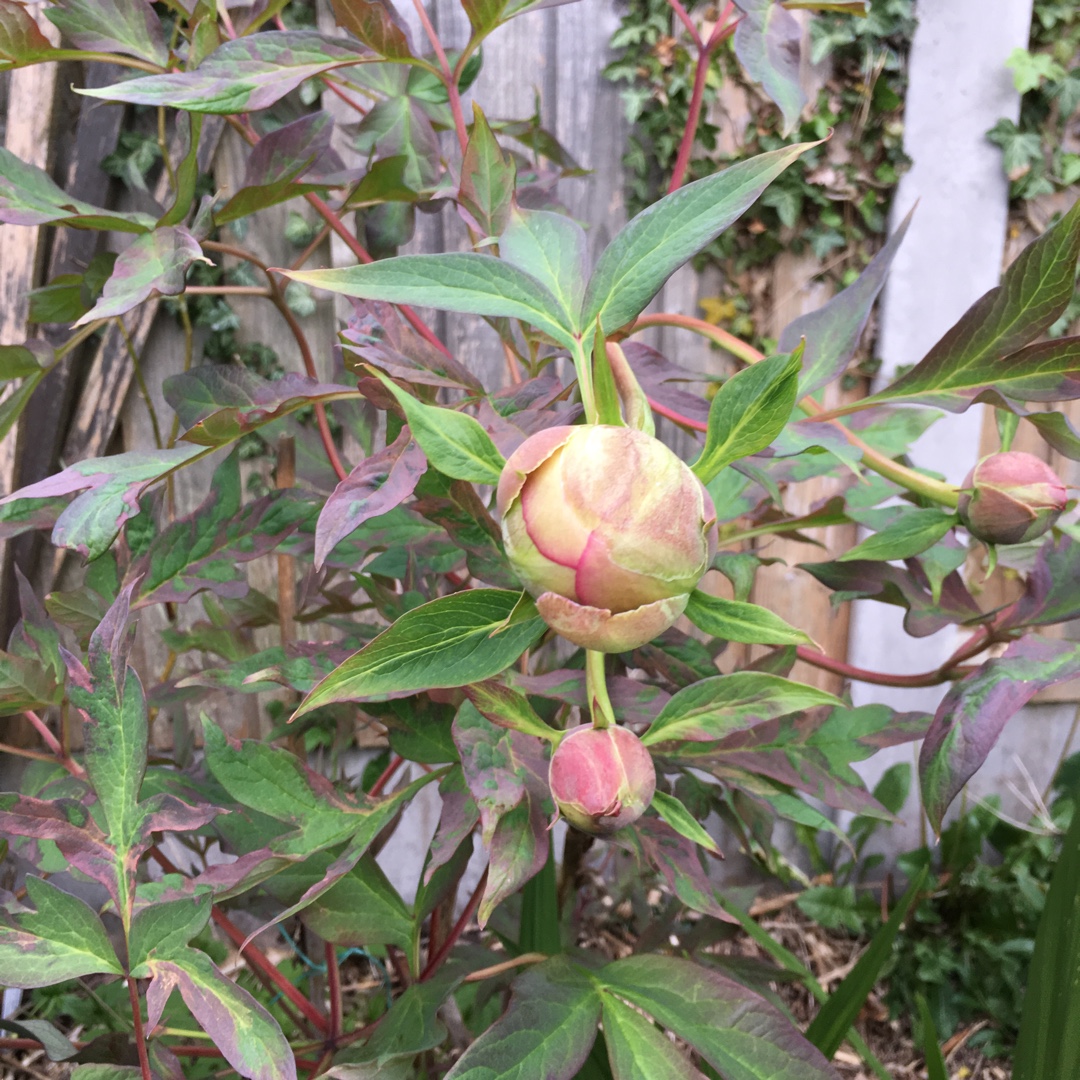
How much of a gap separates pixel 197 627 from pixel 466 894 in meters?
1.07

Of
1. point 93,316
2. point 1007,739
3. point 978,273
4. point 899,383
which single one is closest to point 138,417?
point 93,316

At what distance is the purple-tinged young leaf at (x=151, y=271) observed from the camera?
1.43ft

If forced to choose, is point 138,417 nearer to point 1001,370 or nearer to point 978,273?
point 1001,370

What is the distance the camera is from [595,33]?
4.46 ft

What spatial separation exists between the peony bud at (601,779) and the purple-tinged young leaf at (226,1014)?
0.16 m

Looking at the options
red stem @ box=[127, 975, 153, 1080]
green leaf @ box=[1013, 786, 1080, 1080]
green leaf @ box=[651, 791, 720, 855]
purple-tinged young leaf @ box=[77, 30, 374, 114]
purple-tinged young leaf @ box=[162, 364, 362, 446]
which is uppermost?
purple-tinged young leaf @ box=[77, 30, 374, 114]

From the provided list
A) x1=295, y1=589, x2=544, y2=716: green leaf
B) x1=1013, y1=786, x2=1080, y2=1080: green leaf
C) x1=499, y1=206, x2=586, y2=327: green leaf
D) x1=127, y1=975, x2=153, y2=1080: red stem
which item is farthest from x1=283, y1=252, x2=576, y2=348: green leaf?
x1=1013, y1=786, x2=1080, y2=1080: green leaf

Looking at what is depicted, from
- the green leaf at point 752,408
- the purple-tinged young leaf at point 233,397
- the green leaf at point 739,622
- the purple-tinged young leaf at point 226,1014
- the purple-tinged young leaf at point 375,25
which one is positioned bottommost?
the purple-tinged young leaf at point 226,1014

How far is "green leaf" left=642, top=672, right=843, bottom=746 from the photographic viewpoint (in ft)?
1.15

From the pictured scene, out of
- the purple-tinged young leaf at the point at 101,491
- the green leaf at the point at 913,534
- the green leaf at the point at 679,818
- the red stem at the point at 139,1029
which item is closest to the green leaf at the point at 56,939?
the red stem at the point at 139,1029

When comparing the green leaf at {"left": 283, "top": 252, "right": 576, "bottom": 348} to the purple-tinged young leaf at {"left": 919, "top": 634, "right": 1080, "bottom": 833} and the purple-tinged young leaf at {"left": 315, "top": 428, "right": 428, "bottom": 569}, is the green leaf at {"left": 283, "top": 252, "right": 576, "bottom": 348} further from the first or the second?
the purple-tinged young leaf at {"left": 919, "top": 634, "right": 1080, "bottom": 833}

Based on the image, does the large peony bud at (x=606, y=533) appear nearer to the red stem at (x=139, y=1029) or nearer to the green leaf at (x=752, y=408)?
the green leaf at (x=752, y=408)

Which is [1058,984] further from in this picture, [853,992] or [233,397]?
[233,397]

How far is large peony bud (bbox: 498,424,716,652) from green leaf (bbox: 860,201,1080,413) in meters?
0.25
